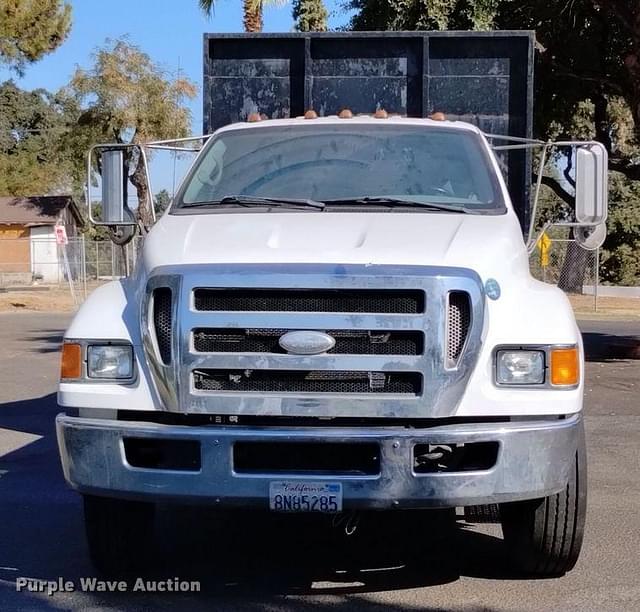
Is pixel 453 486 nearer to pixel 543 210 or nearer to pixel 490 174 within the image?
pixel 490 174

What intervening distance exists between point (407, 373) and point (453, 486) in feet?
1.71

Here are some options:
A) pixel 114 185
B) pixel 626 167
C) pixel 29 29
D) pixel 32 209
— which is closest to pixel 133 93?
pixel 29 29

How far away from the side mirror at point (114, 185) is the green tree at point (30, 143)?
171 ft

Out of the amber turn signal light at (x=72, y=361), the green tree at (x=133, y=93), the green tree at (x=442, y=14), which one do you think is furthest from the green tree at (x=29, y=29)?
the amber turn signal light at (x=72, y=361)

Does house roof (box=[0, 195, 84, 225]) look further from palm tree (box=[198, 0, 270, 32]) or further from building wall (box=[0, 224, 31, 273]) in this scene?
palm tree (box=[198, 0, 270, 32])

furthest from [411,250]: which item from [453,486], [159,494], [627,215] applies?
[627,215]

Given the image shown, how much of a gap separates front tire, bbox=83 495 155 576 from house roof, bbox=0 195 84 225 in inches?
1783

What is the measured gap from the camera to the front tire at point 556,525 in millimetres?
4887

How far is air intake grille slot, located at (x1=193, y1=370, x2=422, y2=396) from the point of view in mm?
4531

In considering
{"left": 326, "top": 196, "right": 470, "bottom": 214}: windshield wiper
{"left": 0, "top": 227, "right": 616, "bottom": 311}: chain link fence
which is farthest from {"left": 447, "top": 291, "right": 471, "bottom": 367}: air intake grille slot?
{"left": 0, "top": 227, "right": 616, "bottom": 311}: chain link fence

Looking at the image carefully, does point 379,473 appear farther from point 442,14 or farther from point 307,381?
point 442,14

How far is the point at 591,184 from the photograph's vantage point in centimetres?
592

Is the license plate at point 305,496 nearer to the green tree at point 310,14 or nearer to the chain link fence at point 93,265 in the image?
the chain link fence at point 93,265

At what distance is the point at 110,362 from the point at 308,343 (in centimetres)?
93
